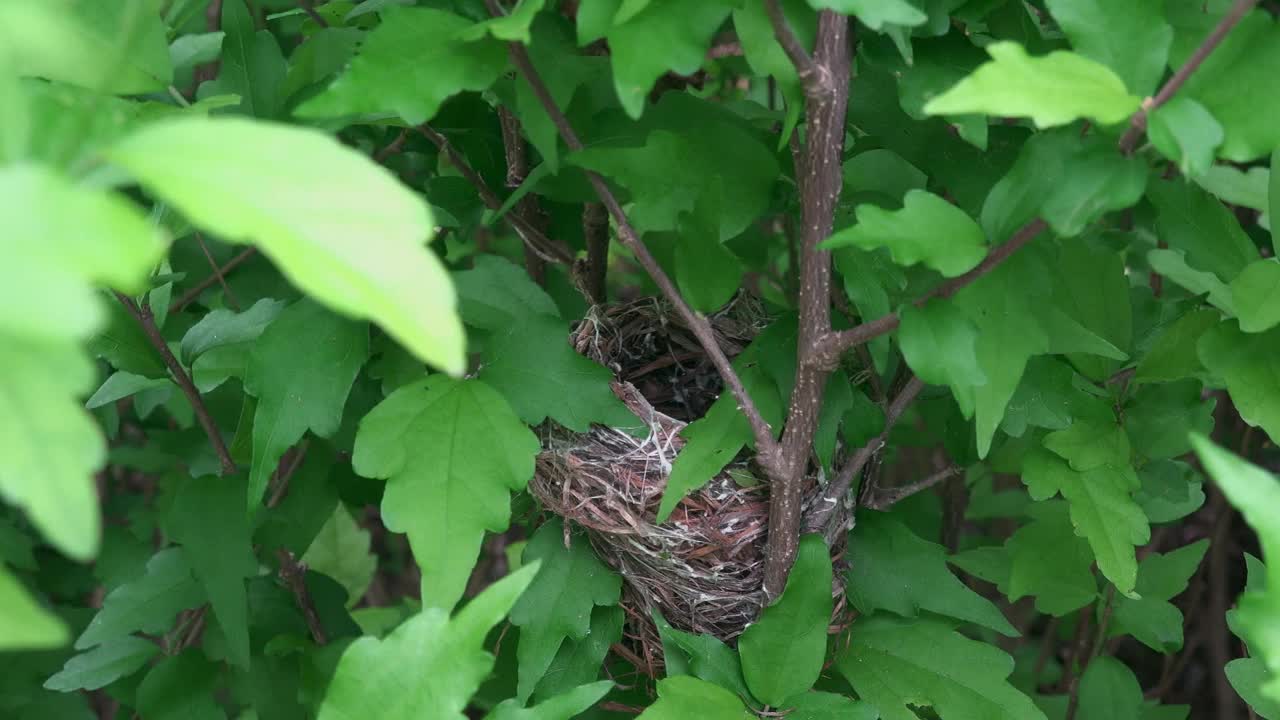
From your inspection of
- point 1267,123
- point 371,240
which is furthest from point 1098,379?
point 371,240

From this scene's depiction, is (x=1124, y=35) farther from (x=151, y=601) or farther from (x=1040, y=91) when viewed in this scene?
(x=151, y=601)

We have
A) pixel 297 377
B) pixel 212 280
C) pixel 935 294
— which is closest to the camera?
pixel 935 294

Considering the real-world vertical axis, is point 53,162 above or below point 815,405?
above

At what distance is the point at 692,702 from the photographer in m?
1.13

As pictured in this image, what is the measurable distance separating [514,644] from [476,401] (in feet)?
1.87

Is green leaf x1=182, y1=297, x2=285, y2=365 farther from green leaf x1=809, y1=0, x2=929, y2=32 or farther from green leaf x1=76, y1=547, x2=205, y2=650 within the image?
green leaf x1=809, y1=0, x2=929, y2=32

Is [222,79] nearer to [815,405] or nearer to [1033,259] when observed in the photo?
[815,405]

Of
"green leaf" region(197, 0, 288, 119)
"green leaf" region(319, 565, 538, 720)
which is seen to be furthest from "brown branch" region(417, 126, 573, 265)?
"green leaf" region(319, 565, 538, 720)

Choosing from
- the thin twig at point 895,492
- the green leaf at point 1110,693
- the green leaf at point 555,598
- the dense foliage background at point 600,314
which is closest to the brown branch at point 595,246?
the dense foliage background at point 600,314

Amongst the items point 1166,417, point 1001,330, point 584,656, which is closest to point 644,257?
point 1001,330

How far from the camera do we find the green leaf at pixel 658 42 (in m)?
0.84

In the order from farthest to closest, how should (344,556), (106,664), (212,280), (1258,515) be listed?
(344,556), (212,280), (106,664), (1258,515)

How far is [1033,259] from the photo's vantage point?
1000 millimetres

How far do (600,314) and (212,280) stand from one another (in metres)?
0.59
